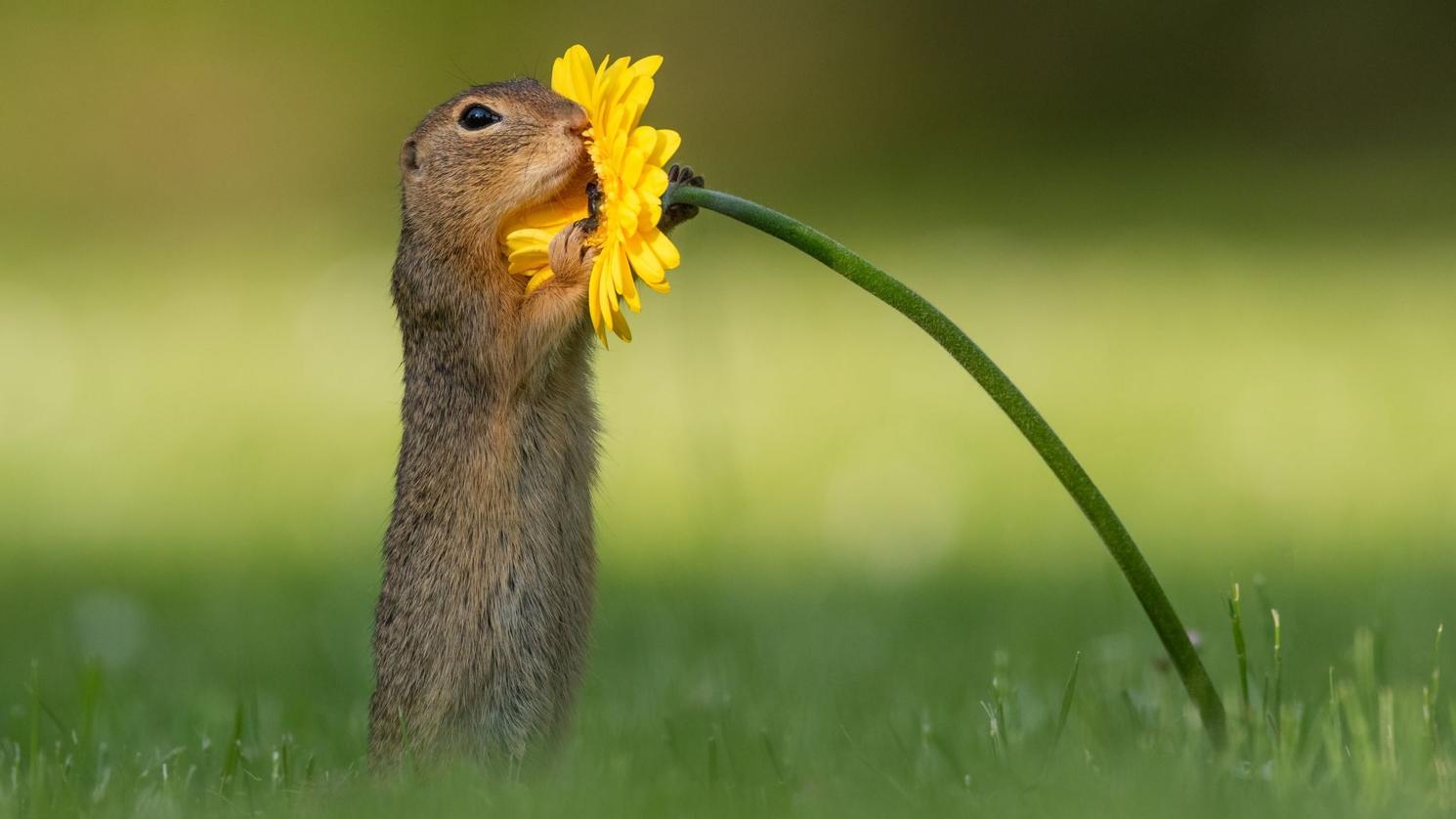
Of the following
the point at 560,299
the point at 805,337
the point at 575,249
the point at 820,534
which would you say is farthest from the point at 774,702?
the point at 805,337

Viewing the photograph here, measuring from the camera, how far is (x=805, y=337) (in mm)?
11383

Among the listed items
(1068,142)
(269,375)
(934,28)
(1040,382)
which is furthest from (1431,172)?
(269,375)

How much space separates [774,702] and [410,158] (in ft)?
5.18

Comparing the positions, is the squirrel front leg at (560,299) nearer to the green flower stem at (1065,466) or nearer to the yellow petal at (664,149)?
the yellow petal at (664,149)

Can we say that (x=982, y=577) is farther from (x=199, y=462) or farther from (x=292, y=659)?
(x=199, y=462)

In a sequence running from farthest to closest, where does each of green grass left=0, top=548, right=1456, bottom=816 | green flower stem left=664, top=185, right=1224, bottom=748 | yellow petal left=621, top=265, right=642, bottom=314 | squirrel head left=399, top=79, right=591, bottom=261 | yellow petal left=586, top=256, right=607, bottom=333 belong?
squirrel head left=399, top=79, right=591, bottom=261, yellow petal left=586, top=256, right=607, bottom=333, yellow petal left=621, top=265, right=642, bottom=314, green flower stem left=664, top=185, right=1224, bottom=748, green grass left=0, top=548, right=1456, bottom=816

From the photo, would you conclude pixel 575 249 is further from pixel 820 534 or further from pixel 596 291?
pixel 820 534

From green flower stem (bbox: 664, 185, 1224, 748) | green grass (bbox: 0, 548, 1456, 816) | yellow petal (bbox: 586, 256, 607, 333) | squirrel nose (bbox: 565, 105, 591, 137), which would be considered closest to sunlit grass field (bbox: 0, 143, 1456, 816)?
green grass (bbox: 0, 548, 1456, 816)

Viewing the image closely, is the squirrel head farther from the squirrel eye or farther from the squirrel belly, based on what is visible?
the squirrel belly

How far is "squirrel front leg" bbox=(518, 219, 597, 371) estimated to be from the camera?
393 centimetres

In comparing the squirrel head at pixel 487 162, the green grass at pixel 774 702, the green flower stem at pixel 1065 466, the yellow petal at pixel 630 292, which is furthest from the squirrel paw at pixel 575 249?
the green grass at pixel 774 702

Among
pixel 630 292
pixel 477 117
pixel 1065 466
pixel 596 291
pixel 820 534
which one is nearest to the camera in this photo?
pixel 1065 466

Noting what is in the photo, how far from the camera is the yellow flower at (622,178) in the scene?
3.42 meters

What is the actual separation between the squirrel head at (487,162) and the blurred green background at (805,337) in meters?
1.18
